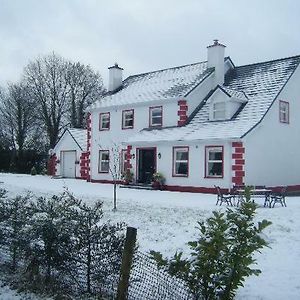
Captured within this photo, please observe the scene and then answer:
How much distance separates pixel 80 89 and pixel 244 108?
1493 inches

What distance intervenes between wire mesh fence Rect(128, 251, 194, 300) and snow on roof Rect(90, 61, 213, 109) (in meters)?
20.8

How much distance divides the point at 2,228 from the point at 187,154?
18.1m

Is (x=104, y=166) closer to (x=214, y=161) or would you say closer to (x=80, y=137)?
(x=80, y=137)

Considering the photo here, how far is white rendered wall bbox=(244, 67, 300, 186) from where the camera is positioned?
24250 millimetres

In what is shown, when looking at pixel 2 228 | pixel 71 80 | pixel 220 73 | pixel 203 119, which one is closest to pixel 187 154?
pixel 203 119

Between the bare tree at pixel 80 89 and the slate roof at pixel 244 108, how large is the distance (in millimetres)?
31667

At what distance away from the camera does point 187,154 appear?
2589cm

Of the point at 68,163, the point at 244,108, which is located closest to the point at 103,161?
the point at 68,163

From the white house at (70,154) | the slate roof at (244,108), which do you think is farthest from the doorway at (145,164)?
the white house at (70,154)

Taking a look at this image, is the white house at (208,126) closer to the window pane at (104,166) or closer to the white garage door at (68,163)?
the window pane at (104,166)

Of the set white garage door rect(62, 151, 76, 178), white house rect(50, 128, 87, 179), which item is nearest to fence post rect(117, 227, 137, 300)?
white house rect(50, 128, 87, 179)

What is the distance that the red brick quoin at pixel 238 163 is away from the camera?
23.4 metres

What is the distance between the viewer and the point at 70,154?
132 ft

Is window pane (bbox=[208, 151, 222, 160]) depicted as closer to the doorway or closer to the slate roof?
the slate roof
